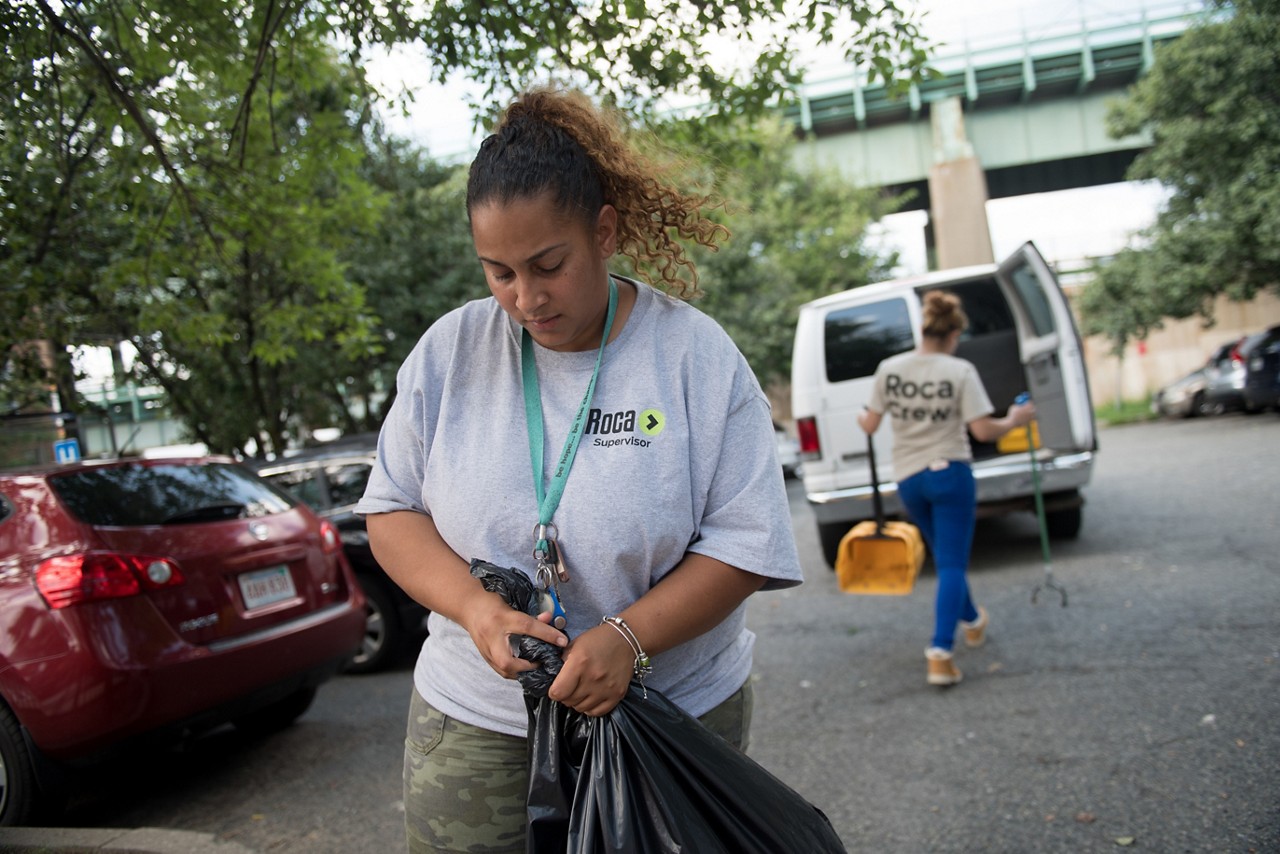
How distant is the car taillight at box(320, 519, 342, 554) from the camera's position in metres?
5.48

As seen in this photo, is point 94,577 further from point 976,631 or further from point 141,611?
point 976,631

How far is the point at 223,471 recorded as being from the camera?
210 inches

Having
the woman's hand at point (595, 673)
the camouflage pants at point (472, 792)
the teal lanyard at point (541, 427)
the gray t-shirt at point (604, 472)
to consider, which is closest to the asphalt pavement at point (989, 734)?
the camouflage pants at point (472, 792)

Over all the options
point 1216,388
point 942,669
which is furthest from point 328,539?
point 1216,388

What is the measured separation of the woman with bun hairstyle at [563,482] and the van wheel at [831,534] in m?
6.40

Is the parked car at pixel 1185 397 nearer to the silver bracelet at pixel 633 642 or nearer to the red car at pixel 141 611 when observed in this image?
the red car at pixel 141 611

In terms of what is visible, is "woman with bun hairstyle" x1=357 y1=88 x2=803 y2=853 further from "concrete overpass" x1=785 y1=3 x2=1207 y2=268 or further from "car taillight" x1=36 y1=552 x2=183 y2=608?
"concrete overpass" x1=785 y1=3 x2=1207 y2=268

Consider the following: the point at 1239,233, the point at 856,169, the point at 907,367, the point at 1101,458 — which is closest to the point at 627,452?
Answer: the point at 907,367

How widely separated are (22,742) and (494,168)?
3.52 meters

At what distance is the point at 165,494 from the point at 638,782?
3.90m

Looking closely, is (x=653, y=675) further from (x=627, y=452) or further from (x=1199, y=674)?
(x=1199, y=674)

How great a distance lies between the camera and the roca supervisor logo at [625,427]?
1.68 meters

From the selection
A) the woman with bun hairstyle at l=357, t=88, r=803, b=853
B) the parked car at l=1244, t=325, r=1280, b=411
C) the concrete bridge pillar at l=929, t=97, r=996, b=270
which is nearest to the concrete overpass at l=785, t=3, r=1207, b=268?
the concrete bridge pillar at l=929, t=97, r=996, b=270

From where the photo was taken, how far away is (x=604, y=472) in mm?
1660
